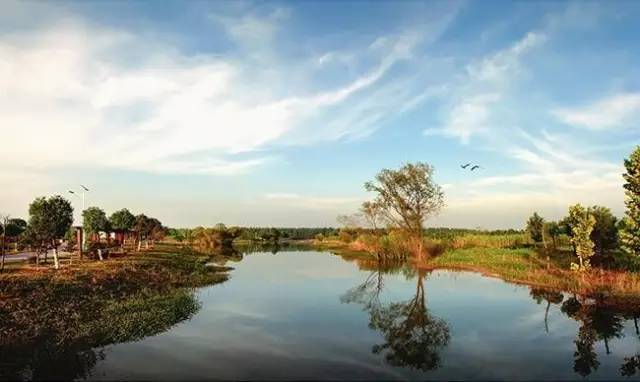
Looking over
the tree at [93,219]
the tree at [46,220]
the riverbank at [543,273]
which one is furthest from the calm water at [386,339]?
the tree at [93,219]

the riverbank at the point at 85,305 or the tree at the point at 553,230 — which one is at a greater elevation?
the tree at the point at 553,230

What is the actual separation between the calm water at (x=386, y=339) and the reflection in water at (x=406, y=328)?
0.06m

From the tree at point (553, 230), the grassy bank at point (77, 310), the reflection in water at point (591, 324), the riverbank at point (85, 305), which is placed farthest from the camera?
the tree at point (553, 230)

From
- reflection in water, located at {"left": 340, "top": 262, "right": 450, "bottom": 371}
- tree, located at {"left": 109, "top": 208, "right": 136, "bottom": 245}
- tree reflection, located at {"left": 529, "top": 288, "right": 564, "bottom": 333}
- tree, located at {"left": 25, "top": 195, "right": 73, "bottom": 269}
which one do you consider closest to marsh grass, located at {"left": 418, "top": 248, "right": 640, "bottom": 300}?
A: tree reflection, located at {"left": 529, "top": 288, "right": 564, "bottom": 333}

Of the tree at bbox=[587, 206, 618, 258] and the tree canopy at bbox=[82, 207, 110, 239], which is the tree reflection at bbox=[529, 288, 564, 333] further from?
the tree canopy at bbox=[82, 207, 110, 239]

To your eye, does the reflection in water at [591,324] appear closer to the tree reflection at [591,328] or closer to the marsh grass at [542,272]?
the tree reflection at [591,328]

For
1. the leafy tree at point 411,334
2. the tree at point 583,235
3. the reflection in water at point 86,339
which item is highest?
the tree at point 583,235

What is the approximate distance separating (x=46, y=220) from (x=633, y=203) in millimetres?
41506

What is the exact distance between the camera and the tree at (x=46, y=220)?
122 ft

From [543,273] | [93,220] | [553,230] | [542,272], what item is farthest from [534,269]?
[93,220]

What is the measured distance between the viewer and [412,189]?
6656 centimetres

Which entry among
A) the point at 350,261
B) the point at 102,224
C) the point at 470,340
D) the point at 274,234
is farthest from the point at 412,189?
the point at 274,234

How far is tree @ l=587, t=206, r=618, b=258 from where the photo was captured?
46.5 metres

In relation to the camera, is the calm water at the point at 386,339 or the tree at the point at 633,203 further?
the tree at the point at 633,203
